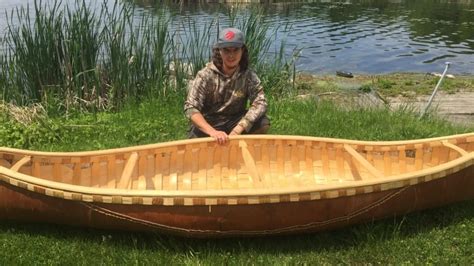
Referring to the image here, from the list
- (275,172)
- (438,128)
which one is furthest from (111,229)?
(438,128)

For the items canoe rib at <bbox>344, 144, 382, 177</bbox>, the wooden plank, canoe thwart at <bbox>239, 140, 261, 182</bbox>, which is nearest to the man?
canoe thwart at <bbox>239, 140, 261, 182</bbox>

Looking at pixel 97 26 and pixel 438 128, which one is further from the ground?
pixel 97 26

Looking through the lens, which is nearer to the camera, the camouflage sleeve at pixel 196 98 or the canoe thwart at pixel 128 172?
the canoe thwart at pixel 128 172

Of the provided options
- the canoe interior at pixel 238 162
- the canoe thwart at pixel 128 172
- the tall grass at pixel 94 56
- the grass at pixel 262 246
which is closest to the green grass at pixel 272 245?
the grass at pixel 262 246

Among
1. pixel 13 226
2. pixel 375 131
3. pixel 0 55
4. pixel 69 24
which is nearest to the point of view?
pixel 13 226

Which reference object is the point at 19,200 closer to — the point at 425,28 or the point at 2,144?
the point at 2,144

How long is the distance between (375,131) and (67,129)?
3549 millimetres

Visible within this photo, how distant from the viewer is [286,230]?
3.52m

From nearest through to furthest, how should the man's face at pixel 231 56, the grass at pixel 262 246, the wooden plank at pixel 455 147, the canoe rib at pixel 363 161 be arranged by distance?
1. the grass at pixel 262 246
2. the canoe rib at pixel 363 161
3. the wooden plank at pixel 455 147
4. the man's face at pixel 231 56

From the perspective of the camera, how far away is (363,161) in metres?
4.15

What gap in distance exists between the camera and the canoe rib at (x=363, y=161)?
12.8 feet

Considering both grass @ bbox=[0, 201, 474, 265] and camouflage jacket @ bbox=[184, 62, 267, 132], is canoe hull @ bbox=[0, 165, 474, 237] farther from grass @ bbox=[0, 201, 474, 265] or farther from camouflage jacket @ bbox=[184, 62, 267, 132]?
camouflage jacket @ bbox=[184, 62, 267, 132]

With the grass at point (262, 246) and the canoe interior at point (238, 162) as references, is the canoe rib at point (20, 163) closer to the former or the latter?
the canoe interior at point (238, 162)

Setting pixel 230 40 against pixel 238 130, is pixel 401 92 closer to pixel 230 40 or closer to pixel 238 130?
pixel 238 130
